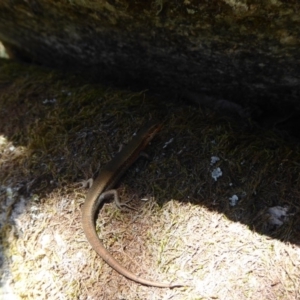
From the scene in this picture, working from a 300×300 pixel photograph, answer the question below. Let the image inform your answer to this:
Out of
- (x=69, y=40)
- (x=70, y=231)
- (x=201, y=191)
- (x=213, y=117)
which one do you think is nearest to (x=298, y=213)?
(x=201, y=191)

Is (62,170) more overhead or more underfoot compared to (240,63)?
more underfoot

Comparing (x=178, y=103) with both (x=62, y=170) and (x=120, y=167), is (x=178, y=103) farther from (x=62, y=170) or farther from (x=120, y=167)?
(x=62, y=170)

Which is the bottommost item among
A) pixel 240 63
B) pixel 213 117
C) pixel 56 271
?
pixel 56 271

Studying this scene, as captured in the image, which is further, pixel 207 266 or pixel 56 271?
pixel 56 271

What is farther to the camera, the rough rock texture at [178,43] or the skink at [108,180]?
the skink at [108,180]

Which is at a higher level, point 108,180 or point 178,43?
point 178,43
